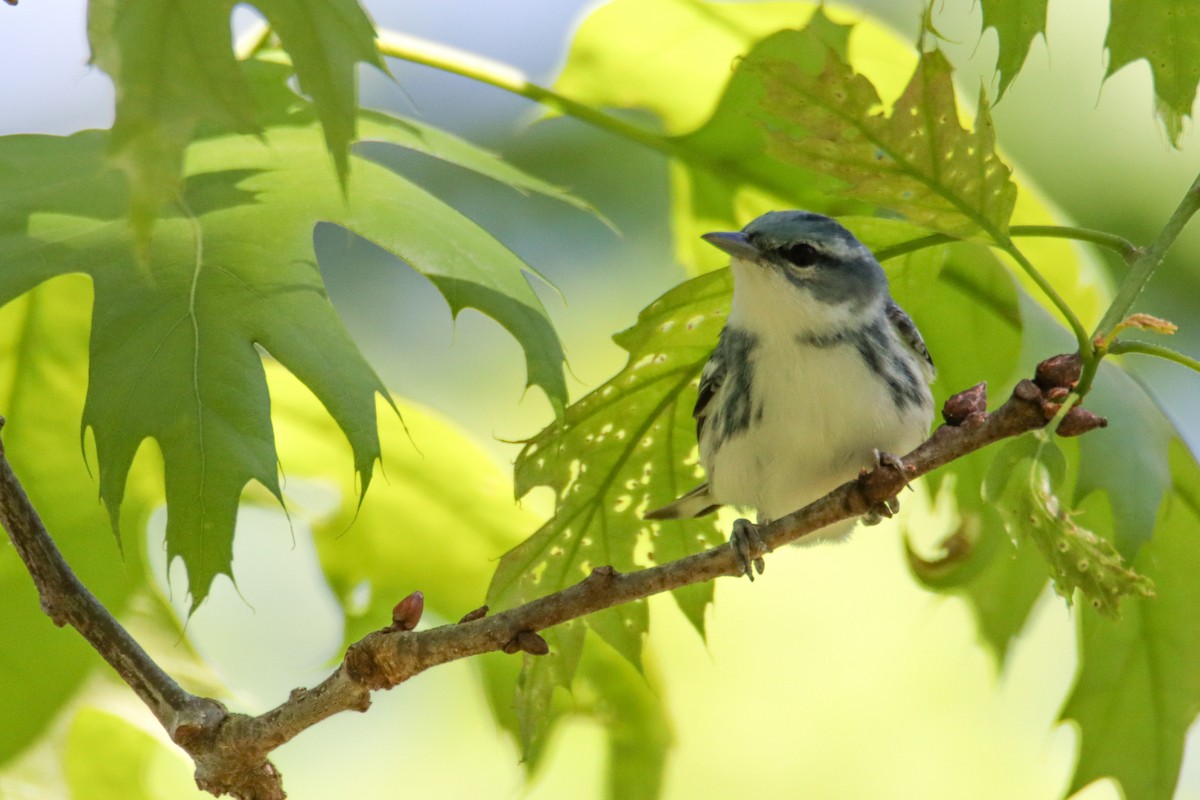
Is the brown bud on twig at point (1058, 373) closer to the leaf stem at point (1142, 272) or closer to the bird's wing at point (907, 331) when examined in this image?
the leaf stem at point (1142, 272)

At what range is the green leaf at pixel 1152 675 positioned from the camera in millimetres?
1273

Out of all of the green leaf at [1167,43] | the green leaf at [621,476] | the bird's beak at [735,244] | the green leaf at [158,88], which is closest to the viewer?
the green leaf at [158,88]

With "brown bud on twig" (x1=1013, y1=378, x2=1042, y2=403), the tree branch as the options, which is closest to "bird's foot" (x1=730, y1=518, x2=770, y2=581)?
the tree branch

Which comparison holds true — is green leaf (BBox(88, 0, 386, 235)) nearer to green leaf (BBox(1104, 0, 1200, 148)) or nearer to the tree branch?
the tree branch

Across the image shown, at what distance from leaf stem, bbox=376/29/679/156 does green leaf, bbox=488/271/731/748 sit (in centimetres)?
19

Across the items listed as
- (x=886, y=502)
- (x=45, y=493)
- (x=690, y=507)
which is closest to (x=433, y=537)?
(x=690, y=507)

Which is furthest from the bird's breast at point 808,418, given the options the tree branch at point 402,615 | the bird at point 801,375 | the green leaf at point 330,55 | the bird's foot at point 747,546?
the green leaf at point 330,55

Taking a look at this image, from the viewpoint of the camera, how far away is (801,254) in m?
1.38

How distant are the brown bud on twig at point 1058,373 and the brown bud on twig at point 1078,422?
34mm

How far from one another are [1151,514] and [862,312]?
0.38m

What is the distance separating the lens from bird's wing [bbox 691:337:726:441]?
138cm

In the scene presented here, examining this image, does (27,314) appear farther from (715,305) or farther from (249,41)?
(715,305)

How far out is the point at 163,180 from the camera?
61 cm

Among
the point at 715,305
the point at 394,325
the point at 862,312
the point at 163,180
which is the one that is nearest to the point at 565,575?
the point at 715,305
